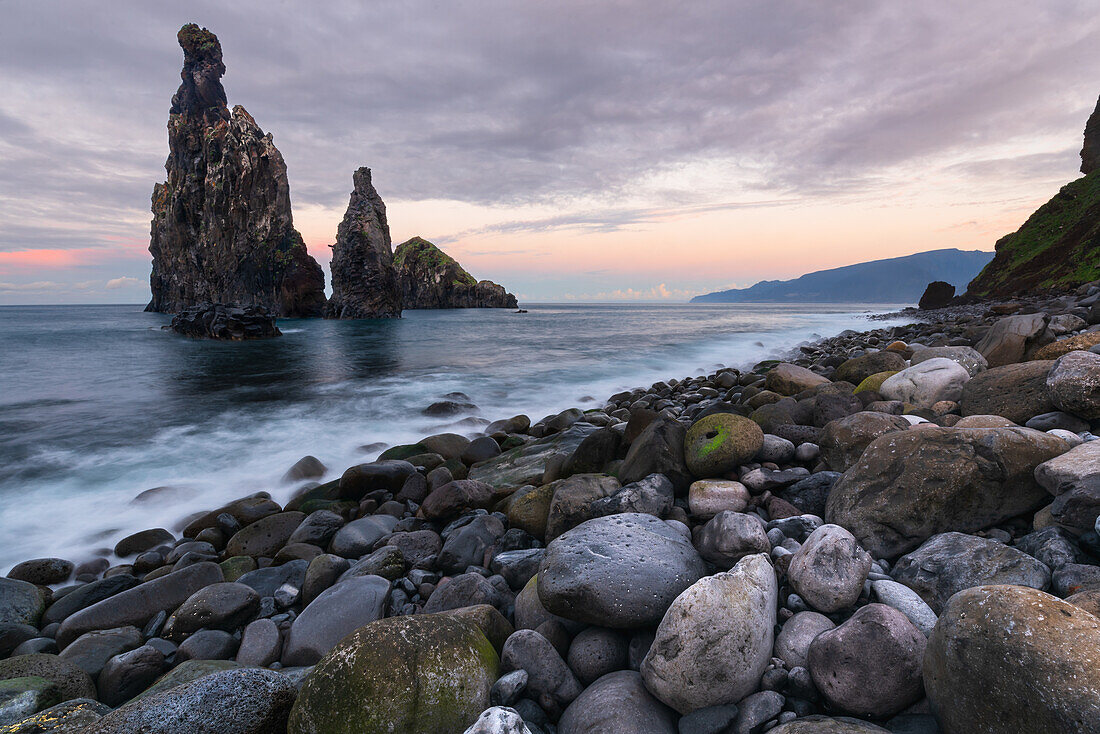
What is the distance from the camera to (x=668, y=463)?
404 centimetres

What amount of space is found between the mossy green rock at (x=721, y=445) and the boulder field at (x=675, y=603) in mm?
24

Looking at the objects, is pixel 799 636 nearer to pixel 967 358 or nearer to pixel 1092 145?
pixel 967 358

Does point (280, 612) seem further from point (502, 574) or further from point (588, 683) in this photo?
point (588, 683)

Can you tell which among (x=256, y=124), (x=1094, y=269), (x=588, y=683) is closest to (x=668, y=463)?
(x=588, y=683)

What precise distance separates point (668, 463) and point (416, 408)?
31.9 ft

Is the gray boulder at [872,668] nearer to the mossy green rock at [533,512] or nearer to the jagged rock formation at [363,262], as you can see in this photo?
the mossy green rock at [533,512]

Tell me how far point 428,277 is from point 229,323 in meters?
73.0

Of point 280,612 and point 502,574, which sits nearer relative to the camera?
point 502,574

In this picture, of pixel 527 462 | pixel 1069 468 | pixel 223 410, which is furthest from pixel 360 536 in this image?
pixel 223 410

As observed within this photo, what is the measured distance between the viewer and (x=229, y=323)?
120 ft

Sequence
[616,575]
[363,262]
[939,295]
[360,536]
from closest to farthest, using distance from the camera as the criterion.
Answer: [616,575] < [360,536] < [939,295] < [363,262]

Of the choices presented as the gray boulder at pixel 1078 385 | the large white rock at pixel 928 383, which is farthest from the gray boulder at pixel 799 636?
the large white rock at pixel 928 383

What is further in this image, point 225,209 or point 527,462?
point 225,209

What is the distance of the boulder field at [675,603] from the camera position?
72.6 inches
